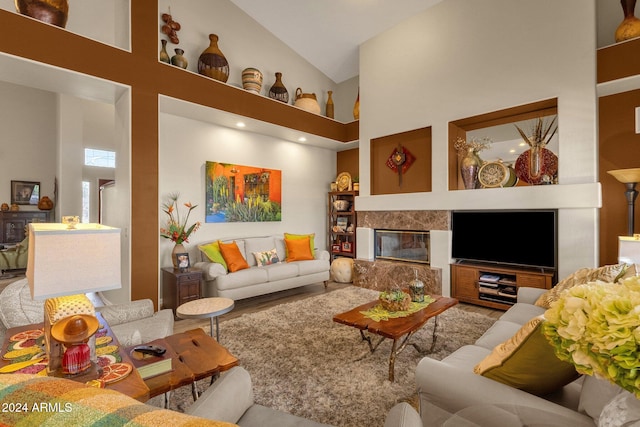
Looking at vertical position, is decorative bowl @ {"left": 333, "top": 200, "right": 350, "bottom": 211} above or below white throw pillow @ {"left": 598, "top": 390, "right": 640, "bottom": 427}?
above

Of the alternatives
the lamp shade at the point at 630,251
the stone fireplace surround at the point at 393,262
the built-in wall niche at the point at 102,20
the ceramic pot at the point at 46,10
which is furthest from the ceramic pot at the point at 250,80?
the lamp shade at the point at 630,251

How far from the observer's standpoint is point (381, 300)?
9.02ft

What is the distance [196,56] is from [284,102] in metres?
1.46

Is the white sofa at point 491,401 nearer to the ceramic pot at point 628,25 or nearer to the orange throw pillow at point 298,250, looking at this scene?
the orange throw pillow at point 298,250

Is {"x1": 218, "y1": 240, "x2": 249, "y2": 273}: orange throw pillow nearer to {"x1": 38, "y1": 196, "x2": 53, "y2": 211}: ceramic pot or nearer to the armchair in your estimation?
the armchair

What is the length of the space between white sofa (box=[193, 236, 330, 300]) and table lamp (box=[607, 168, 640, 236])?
149 inches

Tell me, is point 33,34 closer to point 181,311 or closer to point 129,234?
point 129,234

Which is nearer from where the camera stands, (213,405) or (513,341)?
(213,405)

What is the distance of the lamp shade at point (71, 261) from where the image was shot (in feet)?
3.53

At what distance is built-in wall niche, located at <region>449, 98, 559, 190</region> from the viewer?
12.9ft

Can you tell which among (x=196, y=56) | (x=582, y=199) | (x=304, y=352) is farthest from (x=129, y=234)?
(x=582, y=199)

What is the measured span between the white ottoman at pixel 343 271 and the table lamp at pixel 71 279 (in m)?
4.54

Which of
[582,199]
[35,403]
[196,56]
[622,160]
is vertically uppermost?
[196,56]

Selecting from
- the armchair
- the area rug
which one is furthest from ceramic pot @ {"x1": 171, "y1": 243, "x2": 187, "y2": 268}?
the armchair
